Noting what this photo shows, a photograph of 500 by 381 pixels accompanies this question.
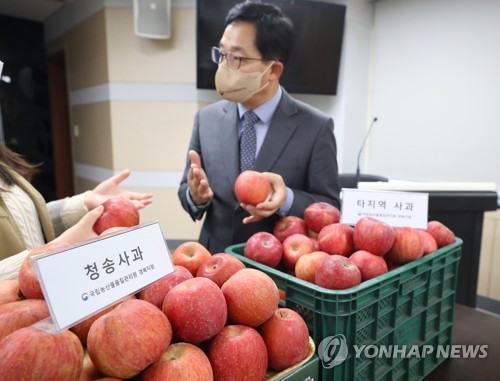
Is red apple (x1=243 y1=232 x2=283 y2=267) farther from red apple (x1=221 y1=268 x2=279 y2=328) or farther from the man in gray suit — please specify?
the man in gray suit

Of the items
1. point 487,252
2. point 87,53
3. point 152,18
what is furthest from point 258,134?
point 87,53

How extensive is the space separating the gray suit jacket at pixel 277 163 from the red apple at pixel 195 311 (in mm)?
838

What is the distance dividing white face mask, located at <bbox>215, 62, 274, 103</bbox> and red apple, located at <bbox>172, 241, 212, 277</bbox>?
2.99 feet

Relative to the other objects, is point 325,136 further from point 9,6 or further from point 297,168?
point 9,6

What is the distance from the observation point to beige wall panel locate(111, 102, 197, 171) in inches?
148

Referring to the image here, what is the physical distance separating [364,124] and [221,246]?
2808 millimetres

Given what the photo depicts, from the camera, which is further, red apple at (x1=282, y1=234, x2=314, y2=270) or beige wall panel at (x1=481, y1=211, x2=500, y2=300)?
beige wall panel at (x1=481, y1=211, x2=500, y2=300)

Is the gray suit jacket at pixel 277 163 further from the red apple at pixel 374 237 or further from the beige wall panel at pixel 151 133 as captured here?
the beige wall panel at pixel 151 133

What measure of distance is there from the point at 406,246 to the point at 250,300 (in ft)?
1.40

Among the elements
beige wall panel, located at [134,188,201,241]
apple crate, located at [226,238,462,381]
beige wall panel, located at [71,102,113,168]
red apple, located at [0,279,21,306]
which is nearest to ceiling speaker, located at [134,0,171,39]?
beige wall panel, located at [71,102,113,168]

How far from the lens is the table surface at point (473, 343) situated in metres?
0.84

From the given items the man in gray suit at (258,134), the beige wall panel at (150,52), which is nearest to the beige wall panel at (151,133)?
the beige wall panel at (150,52)

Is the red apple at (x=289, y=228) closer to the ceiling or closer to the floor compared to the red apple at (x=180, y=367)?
closer to the ceiling

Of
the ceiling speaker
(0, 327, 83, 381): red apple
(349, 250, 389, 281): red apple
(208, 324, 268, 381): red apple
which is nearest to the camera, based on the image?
(0, 327, 83, 381): red apple
